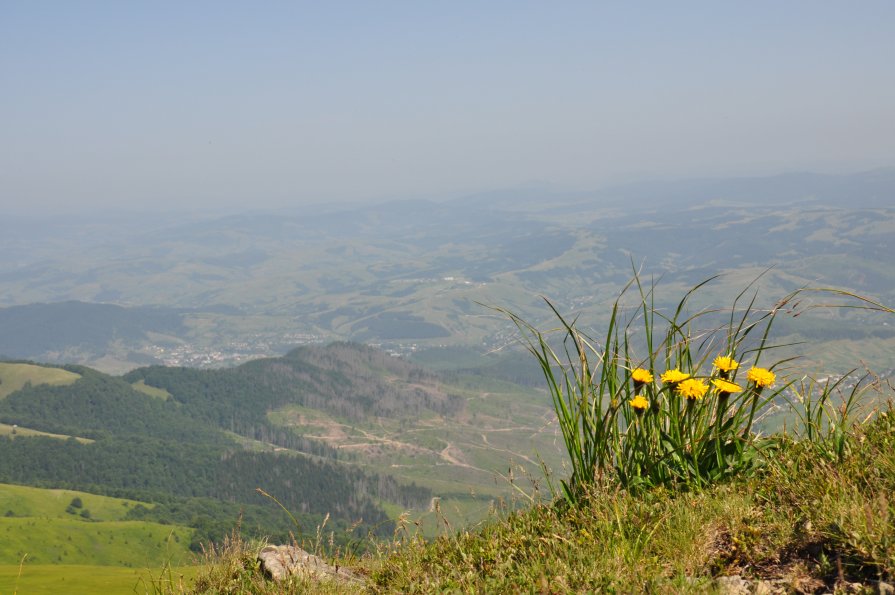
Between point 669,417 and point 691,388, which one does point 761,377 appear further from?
point 669,417

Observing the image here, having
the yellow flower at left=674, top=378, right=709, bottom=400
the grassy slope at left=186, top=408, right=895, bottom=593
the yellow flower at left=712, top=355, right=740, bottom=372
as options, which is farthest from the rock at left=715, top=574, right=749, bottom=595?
the yellow flower at left=712, top=355, right=740, bottom=372

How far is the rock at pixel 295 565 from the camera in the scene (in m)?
4.99

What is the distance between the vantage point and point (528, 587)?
12.9 ft

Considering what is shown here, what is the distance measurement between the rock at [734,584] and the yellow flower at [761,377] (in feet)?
5.01

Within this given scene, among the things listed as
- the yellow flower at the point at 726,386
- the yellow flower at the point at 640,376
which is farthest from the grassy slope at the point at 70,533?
the yellow flower at the point at 726,386

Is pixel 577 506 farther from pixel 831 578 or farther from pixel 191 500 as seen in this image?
pixel 191 500

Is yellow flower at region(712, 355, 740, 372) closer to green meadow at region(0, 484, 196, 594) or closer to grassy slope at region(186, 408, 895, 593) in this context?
grassy slope at region(186, 408, 895, 593)

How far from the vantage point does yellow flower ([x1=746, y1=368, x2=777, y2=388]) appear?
486 cm

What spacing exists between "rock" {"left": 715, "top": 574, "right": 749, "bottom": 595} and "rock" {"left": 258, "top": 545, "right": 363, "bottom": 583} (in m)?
2.65

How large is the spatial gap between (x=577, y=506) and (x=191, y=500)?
210 m

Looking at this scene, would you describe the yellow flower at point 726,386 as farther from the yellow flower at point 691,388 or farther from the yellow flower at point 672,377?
the yellow flower at point 672,377

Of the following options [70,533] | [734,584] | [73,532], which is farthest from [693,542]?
[73,532]

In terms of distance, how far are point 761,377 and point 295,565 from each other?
12.3 ft

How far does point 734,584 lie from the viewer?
382 cm
